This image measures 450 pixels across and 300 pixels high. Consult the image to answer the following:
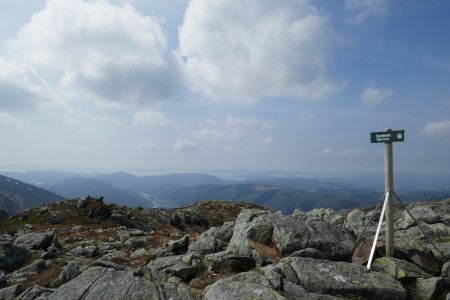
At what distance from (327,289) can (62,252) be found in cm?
2345

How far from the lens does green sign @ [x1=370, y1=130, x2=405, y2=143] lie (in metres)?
17.5

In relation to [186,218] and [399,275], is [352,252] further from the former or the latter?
[186,218]

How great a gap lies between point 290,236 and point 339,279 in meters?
4.82

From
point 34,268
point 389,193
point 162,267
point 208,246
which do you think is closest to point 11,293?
point 34,268

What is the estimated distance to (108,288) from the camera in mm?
14617

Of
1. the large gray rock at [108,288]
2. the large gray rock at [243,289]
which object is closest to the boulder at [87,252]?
the large gray rock at [108,288]

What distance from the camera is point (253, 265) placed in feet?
58.5

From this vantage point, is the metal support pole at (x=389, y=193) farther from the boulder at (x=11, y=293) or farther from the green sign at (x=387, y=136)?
the boulder at (x=11, y=293)

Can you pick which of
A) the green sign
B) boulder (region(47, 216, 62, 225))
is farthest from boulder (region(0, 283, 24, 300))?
boulder (region(47, 216, 62, 225))

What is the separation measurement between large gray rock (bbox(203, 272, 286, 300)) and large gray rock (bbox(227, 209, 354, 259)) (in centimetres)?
446

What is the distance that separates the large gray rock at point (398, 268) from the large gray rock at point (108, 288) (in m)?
11.4

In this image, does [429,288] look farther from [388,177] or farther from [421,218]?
[421,218]

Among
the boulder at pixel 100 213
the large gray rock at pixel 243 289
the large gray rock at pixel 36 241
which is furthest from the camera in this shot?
the boulder at pixel 100 213

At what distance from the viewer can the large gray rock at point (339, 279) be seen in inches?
563
